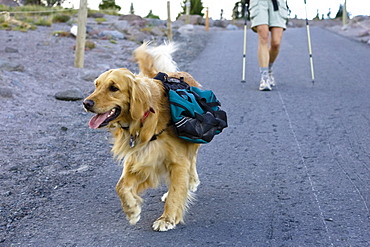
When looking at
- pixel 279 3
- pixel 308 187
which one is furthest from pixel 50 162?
pixel 279 3

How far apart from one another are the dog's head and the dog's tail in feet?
4.56

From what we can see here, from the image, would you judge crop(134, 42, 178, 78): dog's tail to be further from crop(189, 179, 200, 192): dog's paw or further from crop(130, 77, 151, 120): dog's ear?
crop(130, 77, 151, 120): dog's ear

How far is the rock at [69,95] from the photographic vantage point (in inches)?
333

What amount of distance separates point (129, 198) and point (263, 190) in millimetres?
1389

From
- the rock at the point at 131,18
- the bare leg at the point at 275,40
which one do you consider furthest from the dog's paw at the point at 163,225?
the rock at the point at 131,18

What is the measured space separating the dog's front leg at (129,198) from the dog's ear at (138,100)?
1.79 feet

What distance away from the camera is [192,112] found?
416 cm

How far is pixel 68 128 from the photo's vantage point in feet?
22.5

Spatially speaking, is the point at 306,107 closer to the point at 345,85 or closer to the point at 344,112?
the point at 344,112

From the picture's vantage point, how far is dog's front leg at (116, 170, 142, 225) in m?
3.84

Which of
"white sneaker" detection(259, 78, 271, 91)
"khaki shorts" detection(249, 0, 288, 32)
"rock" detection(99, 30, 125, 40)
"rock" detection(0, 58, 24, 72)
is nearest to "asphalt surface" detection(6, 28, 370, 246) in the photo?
"white sneaker" detection(259, 78, 271, 91)

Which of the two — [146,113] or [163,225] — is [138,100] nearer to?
[146,113]

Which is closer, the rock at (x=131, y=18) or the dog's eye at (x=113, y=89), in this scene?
the dog's eye at (x=113, y=89)

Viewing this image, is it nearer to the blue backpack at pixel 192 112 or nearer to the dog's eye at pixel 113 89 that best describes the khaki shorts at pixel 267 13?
the blue backpack at pixel 192 112
